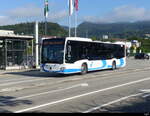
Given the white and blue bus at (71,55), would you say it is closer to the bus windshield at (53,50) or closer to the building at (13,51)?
the bus windshield at (53,50)

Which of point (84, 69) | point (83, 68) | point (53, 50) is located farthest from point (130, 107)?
point (84, 69)

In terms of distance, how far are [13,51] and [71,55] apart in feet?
36.4

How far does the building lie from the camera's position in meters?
30.1

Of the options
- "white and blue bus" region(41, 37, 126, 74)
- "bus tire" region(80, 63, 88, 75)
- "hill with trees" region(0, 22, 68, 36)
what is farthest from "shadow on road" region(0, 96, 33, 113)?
"hill with trees" region(0, 22, 68, 36)

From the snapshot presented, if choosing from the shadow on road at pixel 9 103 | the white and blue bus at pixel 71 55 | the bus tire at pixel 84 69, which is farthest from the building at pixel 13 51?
the shadow on road at pixel 9 103

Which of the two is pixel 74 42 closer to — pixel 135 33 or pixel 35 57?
pixel 35 57

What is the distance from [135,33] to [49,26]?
105457 millimetres

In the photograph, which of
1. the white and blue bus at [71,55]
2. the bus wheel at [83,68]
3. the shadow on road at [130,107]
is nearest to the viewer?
the shadow on road at [130,107]

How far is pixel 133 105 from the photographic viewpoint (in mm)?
9758

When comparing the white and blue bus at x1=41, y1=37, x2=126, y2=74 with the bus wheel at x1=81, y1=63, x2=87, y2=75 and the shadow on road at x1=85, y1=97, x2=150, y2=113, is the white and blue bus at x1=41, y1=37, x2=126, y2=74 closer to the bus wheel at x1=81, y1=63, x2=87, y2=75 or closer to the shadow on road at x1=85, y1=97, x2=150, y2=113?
the bus wheel at x1=81, y1=63, x2=87, y2=75

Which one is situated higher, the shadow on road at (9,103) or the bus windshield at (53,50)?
the bus windshield at (53,50)

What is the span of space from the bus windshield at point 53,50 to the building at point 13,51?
29.2 feet

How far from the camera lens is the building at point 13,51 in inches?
1184

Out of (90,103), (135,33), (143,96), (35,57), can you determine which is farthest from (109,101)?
(135,33)
